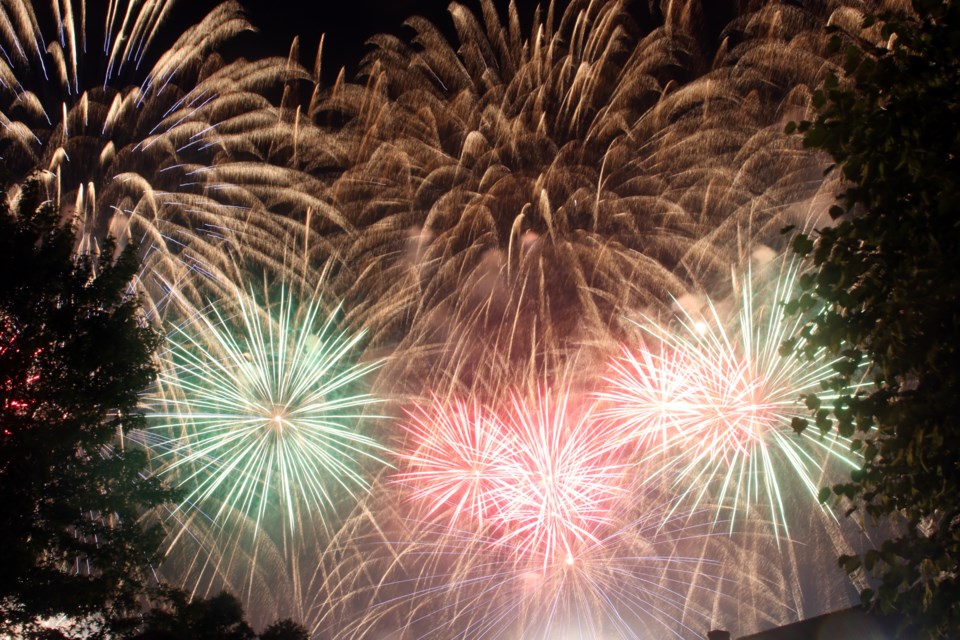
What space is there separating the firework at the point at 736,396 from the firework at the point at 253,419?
331 inches

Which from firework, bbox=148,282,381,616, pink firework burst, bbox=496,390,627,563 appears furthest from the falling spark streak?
pink firework burst, bbox=496,390,627,563

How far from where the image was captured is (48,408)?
18359 millimetres

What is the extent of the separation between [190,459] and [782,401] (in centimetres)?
1710

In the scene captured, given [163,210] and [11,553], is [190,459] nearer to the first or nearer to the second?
[163,210]

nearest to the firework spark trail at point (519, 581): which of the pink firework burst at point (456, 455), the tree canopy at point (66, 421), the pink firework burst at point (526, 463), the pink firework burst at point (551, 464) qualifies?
the pink firework burst at point (456, 455)

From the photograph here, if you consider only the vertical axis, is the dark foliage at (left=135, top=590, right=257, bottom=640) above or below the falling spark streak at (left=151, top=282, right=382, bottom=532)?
below

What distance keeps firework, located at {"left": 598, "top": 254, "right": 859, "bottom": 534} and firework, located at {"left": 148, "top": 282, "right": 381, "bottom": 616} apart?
8.41 m

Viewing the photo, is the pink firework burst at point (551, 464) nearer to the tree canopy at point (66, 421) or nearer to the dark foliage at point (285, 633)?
the dark foliage at point (285, 633)

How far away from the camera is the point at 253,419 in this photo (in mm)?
27734

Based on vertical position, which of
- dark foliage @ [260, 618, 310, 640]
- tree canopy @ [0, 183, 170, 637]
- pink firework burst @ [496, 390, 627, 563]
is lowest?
dark foliage @ [260, 618, 310, 640]

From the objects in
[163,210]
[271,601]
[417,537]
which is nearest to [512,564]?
[417,537]

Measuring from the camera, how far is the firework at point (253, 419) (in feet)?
87.2

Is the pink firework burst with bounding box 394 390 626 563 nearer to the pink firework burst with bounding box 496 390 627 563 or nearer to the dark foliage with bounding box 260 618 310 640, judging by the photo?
the pink firework burst with bounding box 496 390 627 563

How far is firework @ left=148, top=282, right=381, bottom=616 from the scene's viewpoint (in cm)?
2659
